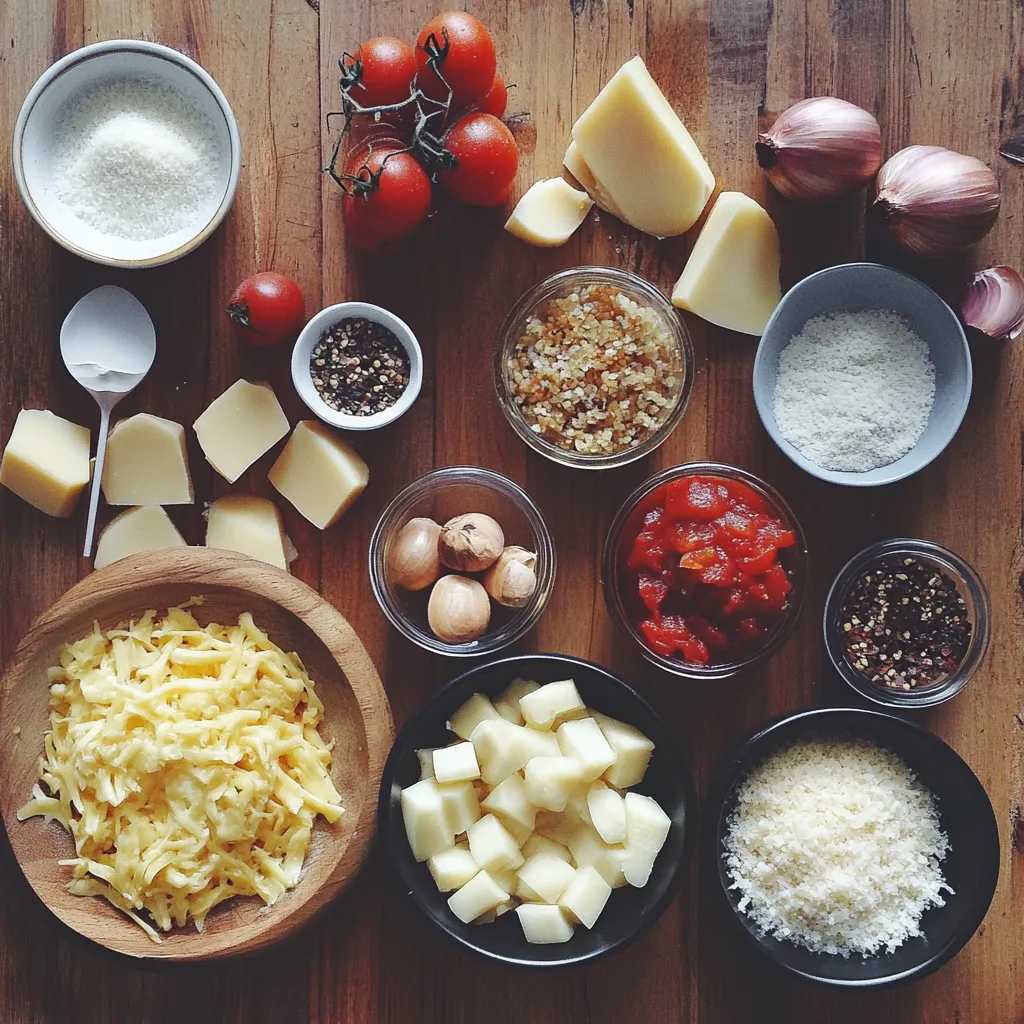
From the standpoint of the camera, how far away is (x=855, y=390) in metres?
1.62

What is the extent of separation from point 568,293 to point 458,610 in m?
0.59

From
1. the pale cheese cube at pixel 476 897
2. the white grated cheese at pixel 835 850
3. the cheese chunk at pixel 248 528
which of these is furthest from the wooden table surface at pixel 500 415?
the pale cheese cube at pixel 476 897

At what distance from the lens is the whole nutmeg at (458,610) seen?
5.21 feet

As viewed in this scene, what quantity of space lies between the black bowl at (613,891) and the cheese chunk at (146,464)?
24.2 inches

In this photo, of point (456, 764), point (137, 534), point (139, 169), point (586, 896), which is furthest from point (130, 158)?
point (586, 896)

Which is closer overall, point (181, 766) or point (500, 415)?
point (181, 766)

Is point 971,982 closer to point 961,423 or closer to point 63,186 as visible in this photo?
point 961,423

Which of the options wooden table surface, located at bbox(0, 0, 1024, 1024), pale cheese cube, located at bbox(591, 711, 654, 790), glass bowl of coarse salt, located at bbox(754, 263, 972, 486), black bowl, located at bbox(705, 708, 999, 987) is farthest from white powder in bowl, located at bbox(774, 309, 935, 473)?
pale cheese cube, located at bbox(591, 711, 654, 790)

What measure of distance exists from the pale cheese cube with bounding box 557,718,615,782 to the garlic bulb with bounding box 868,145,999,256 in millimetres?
974

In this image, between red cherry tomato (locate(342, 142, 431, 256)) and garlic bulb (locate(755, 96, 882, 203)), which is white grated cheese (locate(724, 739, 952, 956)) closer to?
garlic bulb (locate(755, 96, 882, 203))

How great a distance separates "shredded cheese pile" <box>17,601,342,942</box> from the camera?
57.9 inches

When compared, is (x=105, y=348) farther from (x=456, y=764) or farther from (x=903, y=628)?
(x=903, y=628)

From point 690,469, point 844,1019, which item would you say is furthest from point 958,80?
point 844,1019

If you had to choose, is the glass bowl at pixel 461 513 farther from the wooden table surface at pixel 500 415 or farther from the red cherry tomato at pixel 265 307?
the red cherry tomato at pixel 265 307
